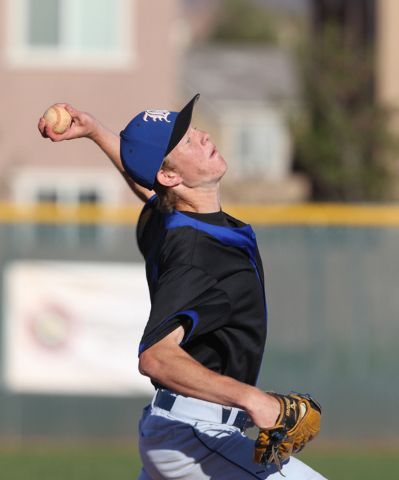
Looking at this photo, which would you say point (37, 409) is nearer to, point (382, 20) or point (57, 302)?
point (57, 302)

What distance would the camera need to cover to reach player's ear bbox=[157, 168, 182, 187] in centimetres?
298

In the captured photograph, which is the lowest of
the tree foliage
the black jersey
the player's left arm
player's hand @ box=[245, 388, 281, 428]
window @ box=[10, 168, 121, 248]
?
player's hand @ box=[245, 388, 281, 428]

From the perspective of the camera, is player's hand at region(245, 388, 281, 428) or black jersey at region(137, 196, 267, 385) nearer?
player's hand at region(245, 388, 281, 428)

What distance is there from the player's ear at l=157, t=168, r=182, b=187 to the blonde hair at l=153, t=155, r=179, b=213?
1cm

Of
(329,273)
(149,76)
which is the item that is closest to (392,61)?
(149,76)

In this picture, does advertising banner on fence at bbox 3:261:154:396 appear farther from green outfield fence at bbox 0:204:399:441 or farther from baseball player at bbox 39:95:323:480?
baseball player at bbox 39:95:323:480

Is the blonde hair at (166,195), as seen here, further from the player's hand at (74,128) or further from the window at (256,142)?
the window at (256,142)

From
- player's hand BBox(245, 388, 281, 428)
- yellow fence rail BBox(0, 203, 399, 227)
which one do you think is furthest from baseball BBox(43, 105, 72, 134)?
yellow fence rail BBox(0, 203, 399, 227)

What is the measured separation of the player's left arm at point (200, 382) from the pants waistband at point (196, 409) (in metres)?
0.29

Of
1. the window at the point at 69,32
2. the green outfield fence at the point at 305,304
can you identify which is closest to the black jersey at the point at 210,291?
the green outfield fence at the point at 305,304

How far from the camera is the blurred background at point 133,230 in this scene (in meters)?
7.32

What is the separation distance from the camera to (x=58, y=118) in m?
3.29

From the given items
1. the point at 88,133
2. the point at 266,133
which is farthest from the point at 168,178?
the point at 266,133

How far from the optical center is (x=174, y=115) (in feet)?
10.1
